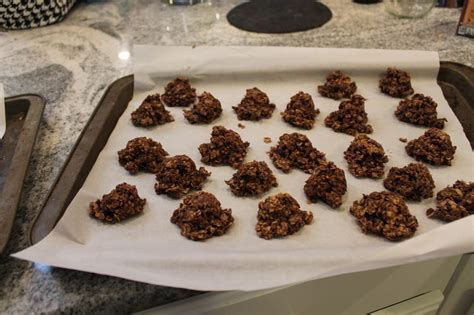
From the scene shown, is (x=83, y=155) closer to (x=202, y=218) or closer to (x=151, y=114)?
(x=151, y=114)

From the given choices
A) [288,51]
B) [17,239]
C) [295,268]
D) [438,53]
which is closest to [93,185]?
[17,239]

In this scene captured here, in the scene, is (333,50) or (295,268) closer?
(295,268)

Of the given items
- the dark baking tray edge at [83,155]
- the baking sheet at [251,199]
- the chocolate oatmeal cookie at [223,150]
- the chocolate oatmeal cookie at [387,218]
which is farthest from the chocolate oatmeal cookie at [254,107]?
the chocolate oatmeal cookie at [387,218]

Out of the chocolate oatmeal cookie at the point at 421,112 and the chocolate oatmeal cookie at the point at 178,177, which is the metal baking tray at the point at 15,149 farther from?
the chocolate oatmeal cookie at the point at 421,112

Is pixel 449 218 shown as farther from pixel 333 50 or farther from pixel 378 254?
pixel 333 50

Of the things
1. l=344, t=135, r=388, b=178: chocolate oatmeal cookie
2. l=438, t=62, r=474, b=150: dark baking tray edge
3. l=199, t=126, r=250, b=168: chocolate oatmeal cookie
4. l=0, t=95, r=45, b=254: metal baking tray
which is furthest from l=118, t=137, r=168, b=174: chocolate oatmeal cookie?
l=438, t=62, r=474, b=150: dark baking tray edge

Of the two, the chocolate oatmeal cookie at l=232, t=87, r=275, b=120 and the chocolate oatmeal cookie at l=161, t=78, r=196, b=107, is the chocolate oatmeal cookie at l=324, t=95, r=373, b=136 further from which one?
the chocolate oatmeal cookie at l=161, t=78, r=196, b=107
